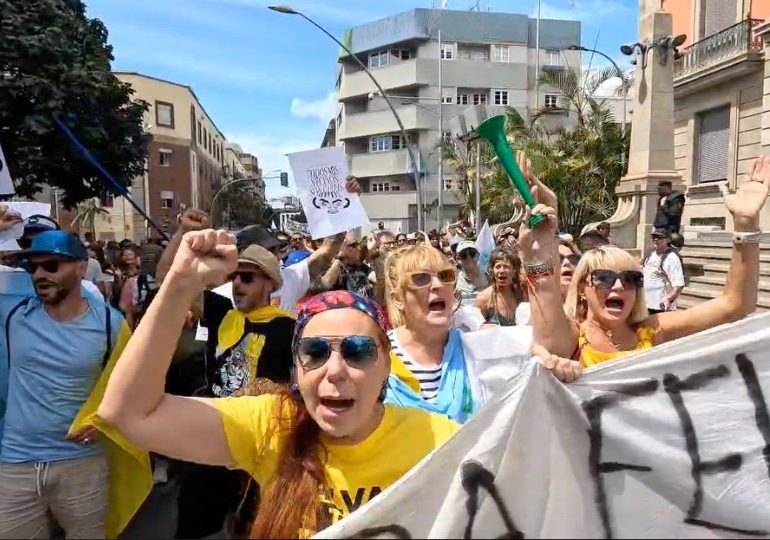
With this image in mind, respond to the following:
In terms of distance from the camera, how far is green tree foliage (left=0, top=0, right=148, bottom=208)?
8141mm

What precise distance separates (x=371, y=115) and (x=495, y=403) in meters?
44.5

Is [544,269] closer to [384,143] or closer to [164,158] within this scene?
[384,143]

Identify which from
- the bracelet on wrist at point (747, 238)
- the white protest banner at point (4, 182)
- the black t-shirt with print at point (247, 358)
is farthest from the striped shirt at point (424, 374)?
the white protest banner at point (4, 182)

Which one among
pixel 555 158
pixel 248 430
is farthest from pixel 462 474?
pixel 555 158

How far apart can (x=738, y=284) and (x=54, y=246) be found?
2.90 metres

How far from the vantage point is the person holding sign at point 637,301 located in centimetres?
262

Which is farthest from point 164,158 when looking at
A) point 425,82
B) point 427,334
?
point 427,334

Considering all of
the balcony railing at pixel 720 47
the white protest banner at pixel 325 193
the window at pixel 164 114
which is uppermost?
the window at pixel 164 114

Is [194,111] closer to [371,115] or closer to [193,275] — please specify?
[371,115]

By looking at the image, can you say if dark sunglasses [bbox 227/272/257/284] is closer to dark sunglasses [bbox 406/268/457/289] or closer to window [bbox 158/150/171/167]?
dark sunglasses [bbox 406/268/457/289]

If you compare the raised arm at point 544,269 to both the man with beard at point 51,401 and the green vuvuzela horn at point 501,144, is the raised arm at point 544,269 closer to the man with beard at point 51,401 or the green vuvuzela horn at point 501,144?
the green vuvuzela horn at point 501,144

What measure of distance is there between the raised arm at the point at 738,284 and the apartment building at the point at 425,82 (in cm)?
3951

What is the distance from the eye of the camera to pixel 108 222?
47875 millimetres

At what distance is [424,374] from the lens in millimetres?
2545
